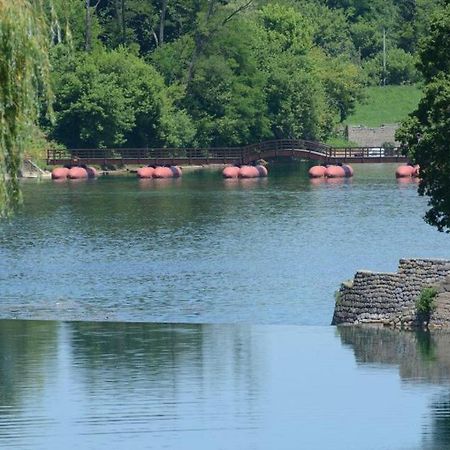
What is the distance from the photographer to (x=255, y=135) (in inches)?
6053

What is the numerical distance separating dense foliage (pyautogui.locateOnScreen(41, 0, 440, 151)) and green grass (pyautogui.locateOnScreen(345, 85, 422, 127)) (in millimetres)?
1678

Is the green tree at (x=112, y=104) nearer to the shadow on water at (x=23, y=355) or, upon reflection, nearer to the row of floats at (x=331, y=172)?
the row of floats at (x=331, y=172)

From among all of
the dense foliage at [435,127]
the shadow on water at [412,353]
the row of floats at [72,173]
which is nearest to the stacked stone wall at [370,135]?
the row of floats at [72,173]

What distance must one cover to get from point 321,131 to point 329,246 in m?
87.3

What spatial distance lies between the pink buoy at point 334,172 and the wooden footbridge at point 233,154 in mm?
7364

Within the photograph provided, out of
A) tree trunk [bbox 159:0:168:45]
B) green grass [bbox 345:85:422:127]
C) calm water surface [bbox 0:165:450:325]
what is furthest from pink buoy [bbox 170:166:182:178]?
green grass [bbox 345:85:422:127]

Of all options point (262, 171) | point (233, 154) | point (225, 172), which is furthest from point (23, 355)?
point (233, 154)

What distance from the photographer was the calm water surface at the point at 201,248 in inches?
2159

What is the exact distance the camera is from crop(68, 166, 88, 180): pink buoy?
132 m

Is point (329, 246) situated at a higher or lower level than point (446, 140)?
Result: lower

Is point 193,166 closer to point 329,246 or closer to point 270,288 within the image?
point 329,246

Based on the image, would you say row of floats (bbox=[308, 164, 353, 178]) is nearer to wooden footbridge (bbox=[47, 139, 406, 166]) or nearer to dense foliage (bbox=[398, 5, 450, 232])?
wooden footbridge (bbox=[47, 139, 406, 166])

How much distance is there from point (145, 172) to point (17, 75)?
4167 inches

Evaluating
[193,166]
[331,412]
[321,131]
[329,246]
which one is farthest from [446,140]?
[321,131]
